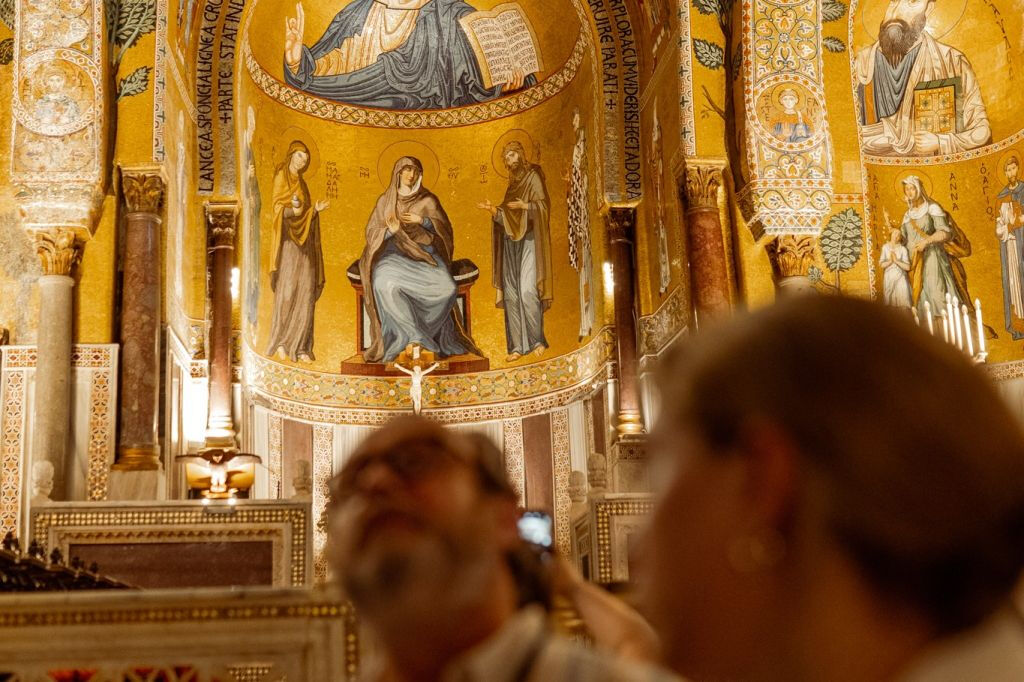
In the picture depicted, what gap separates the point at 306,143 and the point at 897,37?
7183mm

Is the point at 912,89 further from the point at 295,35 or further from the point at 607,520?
the point at 295,35

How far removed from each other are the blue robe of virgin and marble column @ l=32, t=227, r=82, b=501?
5636 mm

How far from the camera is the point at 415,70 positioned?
16.3 meters

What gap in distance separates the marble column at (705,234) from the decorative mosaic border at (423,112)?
377cm

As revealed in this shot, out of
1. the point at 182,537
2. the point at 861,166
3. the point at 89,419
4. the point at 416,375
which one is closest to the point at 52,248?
the point at 89,419

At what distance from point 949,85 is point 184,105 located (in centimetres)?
820

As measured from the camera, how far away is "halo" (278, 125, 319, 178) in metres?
15.7

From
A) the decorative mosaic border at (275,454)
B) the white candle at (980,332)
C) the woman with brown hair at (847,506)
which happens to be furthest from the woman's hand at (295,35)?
the woman with brown hair at (847,506)

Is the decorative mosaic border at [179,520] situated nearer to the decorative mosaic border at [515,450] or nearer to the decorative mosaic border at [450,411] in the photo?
the decorative mosaic border at [450,411]

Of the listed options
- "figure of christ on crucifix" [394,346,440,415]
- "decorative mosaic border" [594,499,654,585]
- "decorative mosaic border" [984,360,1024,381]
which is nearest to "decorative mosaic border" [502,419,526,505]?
"figure of christ on crucifix" [394,346,440,415]

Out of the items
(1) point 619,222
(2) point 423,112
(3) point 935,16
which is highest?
(2) point 423,112

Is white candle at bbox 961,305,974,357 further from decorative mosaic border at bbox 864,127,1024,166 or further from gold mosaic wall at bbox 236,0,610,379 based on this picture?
gold mosaic wall at bbox 236,0,610,379

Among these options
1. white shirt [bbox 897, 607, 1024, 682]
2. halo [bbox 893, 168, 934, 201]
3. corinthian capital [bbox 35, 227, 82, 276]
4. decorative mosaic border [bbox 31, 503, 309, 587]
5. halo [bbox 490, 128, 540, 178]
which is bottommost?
white shirt [bbox 897, 607, 1024, 682]

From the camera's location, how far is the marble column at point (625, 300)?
13.3m
